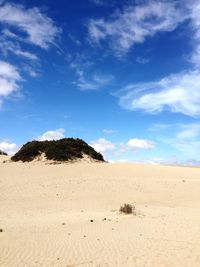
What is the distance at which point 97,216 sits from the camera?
16.4 m

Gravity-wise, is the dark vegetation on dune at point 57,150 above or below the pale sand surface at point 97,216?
above

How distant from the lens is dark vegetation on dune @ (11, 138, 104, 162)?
1205 inches

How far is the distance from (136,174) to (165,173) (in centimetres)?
242

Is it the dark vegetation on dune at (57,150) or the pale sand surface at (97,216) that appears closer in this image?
the pale sand surface at (97,216)

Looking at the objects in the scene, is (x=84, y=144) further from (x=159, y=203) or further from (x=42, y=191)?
(x=159, y=203)

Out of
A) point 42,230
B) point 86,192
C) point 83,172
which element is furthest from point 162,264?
point 83,172

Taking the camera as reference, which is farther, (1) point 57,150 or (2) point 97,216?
(1) point 57,150

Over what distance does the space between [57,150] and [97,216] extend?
48.4 feet

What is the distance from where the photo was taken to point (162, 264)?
32.3 ft

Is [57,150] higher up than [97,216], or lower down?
higher up

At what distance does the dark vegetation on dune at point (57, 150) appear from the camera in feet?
100

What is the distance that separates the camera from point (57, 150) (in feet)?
101

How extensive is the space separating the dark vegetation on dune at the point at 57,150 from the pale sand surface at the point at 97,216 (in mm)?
1411

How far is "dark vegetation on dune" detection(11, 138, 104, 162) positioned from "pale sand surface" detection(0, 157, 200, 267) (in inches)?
55.6
